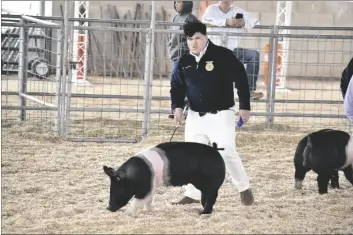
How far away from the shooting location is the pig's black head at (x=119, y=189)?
5.72m

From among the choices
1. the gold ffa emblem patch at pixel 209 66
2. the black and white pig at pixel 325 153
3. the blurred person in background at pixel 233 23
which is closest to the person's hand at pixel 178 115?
the gold ffa emblem patch at pixel 209 66

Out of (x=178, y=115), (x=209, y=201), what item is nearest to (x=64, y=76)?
(x=178, y=115)

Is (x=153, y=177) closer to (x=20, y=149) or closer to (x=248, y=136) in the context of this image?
(x=20, y=149)

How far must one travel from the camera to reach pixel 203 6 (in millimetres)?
19047

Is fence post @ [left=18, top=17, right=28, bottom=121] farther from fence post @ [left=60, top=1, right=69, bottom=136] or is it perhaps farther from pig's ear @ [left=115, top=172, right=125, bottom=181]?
pig's ear @ [left=115, top=172, right=125, bottom=181]

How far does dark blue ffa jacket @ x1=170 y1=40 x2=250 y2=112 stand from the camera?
6230 millimetres

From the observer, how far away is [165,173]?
5812 millimetres

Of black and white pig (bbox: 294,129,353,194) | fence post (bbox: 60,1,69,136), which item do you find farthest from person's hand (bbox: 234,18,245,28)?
black and white pig (bbox: 294,129,353,194)

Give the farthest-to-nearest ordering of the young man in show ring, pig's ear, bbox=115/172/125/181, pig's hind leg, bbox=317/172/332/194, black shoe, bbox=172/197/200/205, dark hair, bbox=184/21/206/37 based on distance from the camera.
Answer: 1. pig's hind leg, bbox=317/172/332/194
2. black shoe, bbox=172/197/200/205
3. the young man in show ring
4. dark hair, bbox=184/21/206/37
5. pig's ear, bbox=115/172/125/181

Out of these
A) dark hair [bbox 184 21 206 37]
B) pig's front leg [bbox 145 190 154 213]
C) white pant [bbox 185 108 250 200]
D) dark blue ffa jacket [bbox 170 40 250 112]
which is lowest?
pig's front leg [bbox 145 190 154 213]

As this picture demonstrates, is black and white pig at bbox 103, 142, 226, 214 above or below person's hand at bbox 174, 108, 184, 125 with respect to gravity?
below

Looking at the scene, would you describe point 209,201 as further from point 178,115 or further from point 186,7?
point 186,7

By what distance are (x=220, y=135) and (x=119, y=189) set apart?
0.95 meters

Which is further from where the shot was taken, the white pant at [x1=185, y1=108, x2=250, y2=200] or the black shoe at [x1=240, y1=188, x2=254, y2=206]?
the black shoe at [x1=240, y1=188, x2=254, y2=206]
